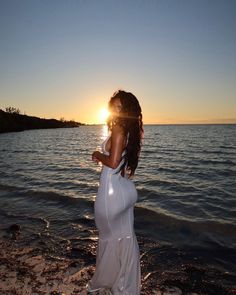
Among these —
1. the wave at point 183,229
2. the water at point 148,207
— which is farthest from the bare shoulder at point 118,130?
the wave at point 183,229

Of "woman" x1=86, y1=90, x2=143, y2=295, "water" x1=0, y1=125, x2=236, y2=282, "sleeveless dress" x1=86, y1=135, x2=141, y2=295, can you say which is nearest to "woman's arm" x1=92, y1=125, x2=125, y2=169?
"woman" x1=86, y1=90, x2=143, y2=295

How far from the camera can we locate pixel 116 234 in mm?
4141

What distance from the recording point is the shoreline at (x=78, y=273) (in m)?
5.51

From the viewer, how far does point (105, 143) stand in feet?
12.9

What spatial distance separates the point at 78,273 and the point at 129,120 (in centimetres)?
397

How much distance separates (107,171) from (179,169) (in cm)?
2046

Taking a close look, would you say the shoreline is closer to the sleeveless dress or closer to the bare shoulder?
the sleeveless dress

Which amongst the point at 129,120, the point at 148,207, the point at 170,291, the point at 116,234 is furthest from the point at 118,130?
the point at 148,207

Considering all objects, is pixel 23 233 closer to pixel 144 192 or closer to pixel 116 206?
pixel 116 206

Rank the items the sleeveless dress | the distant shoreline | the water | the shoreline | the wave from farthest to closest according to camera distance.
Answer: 1. the distant shoreline
2. the water
3. the wave
4. the shoreline
5. the sleeveless dress

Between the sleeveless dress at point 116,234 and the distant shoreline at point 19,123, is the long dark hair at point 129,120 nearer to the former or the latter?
the sleeveless dress at point 116,234

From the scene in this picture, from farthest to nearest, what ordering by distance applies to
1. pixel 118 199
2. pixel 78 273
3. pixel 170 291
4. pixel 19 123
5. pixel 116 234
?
pixel 19 123
pixel 78 273
pixel 170 291
pixel 116 234
pixel 118 199

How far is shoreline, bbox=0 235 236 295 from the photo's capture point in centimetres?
551

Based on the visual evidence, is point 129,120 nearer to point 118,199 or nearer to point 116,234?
point 118,199
